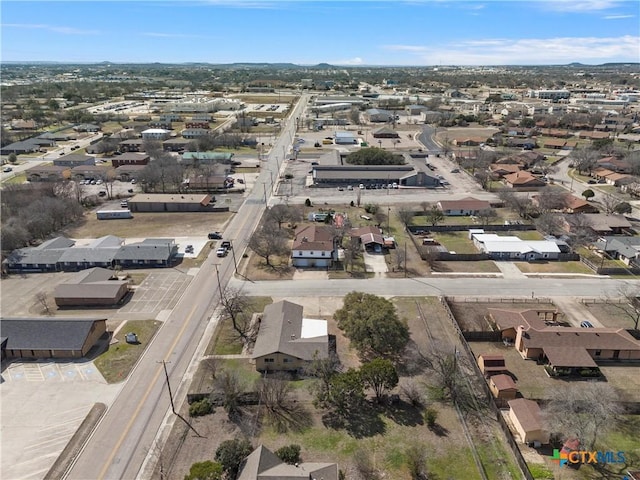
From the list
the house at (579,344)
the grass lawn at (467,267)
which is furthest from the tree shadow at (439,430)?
the grass lawn at (467,267)

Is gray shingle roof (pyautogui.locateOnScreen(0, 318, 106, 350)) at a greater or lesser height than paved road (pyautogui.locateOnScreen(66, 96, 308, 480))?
greater

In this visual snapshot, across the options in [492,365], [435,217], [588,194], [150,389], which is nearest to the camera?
[150,389]

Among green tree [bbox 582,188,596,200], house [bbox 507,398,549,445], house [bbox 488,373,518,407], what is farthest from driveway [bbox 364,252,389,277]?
green tree [bbox 582,188,596,200]

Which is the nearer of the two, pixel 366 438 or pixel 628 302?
pixel 366 438

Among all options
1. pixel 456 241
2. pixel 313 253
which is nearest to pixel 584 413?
pixel 313 253

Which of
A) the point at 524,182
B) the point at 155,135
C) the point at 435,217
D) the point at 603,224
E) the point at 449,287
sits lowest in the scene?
the point at 449,287

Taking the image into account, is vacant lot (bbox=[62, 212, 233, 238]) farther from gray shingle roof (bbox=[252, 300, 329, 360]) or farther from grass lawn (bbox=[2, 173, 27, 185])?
grass lawn (bbox=[2, 173, 27, 185])

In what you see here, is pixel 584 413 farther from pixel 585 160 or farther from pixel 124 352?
pixel 585 160

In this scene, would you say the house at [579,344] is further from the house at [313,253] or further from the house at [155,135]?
the house at [155,135]
